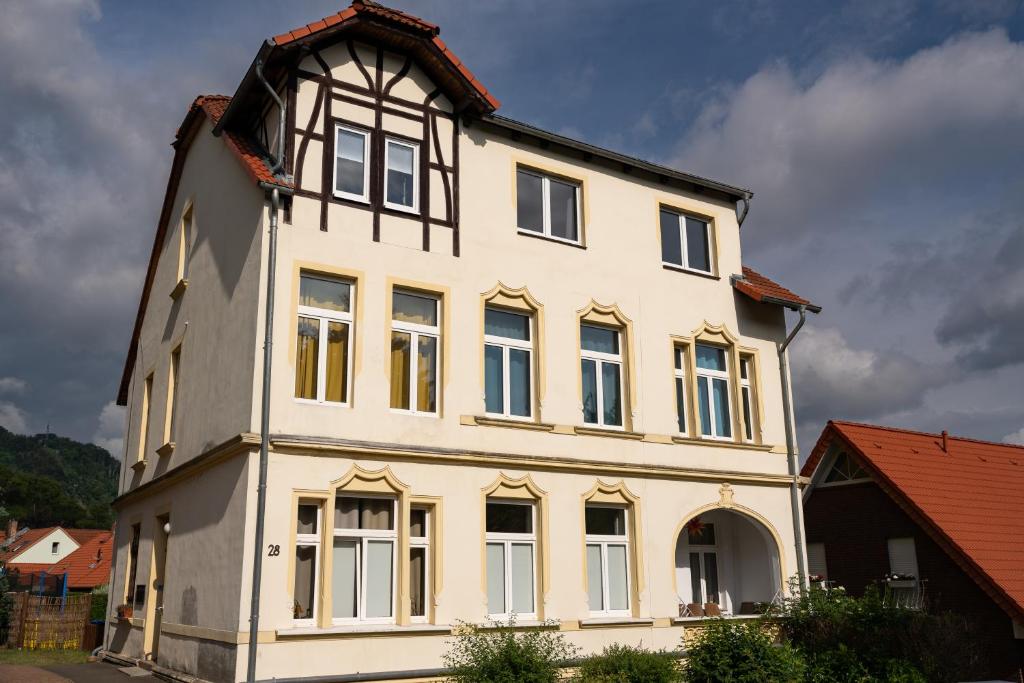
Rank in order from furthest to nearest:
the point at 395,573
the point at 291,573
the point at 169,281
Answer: the point at 169,281, the point at 395,573, the point at 291,573

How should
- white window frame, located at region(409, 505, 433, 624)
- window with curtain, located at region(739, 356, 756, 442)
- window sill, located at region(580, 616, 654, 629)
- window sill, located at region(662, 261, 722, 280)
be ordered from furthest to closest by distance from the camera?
1. window with curtain, located at region(739, 356, 756, 442)
2. window sill, located at region(662, 261, 722, 280)
3. window sill, located at region(580, 616, 654, 629)
4. white window frame, located at region(409, 505, 433, 624)

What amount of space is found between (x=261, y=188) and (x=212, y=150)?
433cm

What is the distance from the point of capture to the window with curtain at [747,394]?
1823cm

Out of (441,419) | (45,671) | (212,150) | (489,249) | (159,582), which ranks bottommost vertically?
(45,671)

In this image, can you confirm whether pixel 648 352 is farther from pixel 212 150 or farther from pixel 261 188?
pixel 212 150

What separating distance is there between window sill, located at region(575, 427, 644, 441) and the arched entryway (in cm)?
213

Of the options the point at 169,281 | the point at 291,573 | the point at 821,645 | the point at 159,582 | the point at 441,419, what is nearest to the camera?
the point at 291,573

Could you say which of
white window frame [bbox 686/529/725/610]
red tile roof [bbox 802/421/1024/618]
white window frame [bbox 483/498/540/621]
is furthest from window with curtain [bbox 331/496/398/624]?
red tile roof [bbox 802/421/1024/618]

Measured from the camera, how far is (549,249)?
16.3 meters

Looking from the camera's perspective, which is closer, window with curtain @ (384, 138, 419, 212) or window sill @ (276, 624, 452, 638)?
window sill @ (276, 624, 452, 638)

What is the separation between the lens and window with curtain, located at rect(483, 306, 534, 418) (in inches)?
597

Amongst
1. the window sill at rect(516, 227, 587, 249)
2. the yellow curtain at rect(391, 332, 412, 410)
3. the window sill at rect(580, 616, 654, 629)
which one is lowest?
the window sill at rect(580, 616, 654, 629)

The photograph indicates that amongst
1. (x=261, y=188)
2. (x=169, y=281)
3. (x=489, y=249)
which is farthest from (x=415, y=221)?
(x=169, y=281)

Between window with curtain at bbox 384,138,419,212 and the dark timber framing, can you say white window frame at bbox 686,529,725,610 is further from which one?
window with curtain at bbox 384,138,419,212
